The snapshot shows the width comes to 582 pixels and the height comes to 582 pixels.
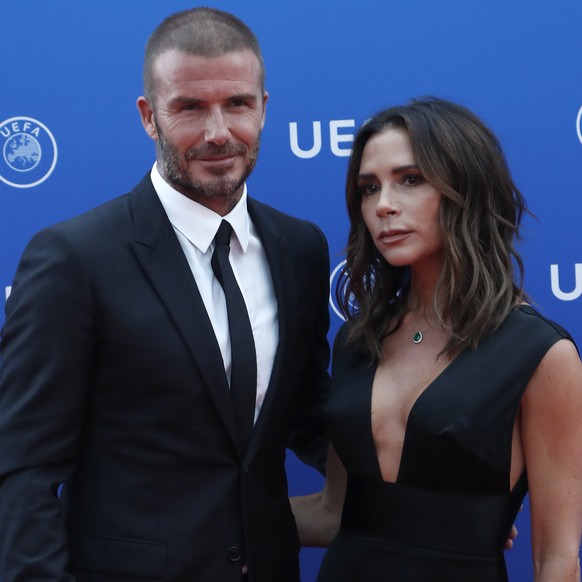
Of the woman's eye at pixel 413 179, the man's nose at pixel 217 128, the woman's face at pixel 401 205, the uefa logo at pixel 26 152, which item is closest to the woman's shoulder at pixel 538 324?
the woman's face at pixel 401 205

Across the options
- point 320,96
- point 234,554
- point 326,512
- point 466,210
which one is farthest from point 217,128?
point 326,512

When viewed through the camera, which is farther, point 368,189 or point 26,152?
point 26,152

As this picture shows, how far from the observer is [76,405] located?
66.2 inches

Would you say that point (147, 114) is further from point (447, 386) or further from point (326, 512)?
point (326, 512)

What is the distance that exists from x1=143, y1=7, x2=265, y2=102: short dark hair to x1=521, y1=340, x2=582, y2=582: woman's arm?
0.88 m

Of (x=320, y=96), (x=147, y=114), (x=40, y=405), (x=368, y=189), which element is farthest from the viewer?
(x=320, y=96)


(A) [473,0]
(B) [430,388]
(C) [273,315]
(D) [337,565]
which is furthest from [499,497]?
(A) [473,0]

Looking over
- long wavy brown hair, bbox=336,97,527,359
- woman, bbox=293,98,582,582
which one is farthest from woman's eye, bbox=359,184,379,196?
long wavy brown hair, bbox=336,97,527,359

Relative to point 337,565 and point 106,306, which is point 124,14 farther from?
point 337,565

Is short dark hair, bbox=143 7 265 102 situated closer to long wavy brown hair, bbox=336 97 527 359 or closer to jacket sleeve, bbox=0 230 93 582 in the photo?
long wavy brown hair, bbox=336 97 527 359

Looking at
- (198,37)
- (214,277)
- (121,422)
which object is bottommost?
(121,422)

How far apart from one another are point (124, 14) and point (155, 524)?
1.36 m

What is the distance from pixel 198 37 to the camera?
181 centimetres

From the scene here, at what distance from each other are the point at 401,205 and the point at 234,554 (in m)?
0.78
